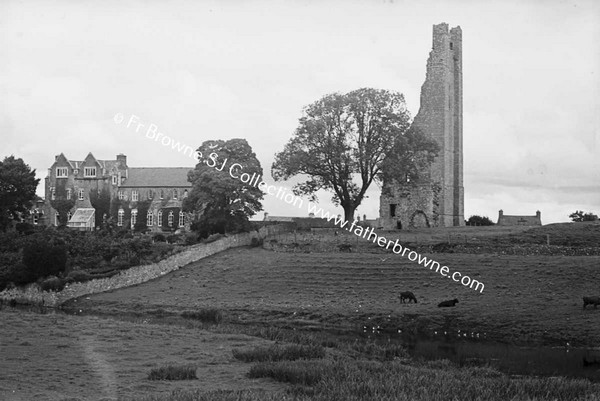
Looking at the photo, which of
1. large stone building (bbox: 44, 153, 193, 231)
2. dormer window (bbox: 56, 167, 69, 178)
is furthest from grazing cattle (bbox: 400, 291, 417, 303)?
dormer window (bbox: 56, 167, 69, 178)

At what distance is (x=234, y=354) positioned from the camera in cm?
2167

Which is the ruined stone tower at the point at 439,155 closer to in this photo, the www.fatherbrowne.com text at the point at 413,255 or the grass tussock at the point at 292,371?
the www.fatherbrowne.com text at the point at 413,255

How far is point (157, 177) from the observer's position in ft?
306

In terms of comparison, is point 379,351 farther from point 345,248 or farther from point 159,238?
point 159,238

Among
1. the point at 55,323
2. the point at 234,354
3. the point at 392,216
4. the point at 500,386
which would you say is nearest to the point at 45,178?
the point at 392,216

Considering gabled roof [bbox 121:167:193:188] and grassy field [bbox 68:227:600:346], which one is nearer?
grassy field [bbox 68:227:600:346]

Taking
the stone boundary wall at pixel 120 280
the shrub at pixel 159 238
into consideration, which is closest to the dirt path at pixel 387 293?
the stone boundary wall at pixel 120 280

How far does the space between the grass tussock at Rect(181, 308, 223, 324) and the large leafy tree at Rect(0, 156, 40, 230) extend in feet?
136

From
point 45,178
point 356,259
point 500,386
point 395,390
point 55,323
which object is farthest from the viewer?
point 45,178

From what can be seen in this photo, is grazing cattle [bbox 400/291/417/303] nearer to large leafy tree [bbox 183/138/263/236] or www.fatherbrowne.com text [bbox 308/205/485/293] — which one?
www.fatherbrowne.com text [bbox 308/205/485/293]

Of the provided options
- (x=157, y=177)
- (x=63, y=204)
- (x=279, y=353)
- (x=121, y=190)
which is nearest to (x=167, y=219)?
(x=157, y=177)

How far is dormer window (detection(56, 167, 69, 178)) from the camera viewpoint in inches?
3659

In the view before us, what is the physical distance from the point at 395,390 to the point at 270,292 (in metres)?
28.9

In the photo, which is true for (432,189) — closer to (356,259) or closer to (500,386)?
(356,259)
